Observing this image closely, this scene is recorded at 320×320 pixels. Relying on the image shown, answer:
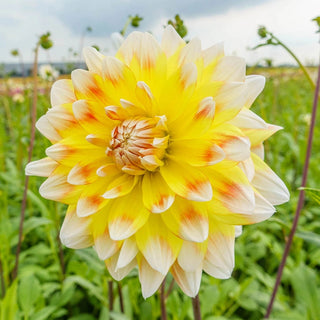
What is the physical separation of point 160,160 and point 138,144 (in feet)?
0.21

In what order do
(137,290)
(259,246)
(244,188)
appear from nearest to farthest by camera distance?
(244,188), (137,290), (259,246)

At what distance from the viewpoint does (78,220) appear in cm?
70

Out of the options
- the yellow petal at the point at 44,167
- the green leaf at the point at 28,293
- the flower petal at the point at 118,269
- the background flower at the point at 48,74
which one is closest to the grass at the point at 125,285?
the green leaf at the point at 28,293

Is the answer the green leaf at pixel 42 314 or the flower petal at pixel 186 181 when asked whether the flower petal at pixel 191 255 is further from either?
the green leaf at pixel 42 314

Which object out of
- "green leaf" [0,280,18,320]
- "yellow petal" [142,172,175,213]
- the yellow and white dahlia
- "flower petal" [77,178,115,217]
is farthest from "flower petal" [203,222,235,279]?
"green leaf" [0,280,18,320]

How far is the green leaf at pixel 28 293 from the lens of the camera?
1.34 m

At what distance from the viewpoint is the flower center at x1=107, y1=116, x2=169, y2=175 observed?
67 cm

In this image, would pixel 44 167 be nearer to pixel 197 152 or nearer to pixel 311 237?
pixel 197 152

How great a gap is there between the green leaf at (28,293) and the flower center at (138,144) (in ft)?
3.05

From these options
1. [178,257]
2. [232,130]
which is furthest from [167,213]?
[232,130]

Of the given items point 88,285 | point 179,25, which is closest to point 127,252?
point 179,25

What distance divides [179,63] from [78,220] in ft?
1.17

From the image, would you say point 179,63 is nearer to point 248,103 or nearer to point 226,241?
point 248,103

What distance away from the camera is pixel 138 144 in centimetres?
68
